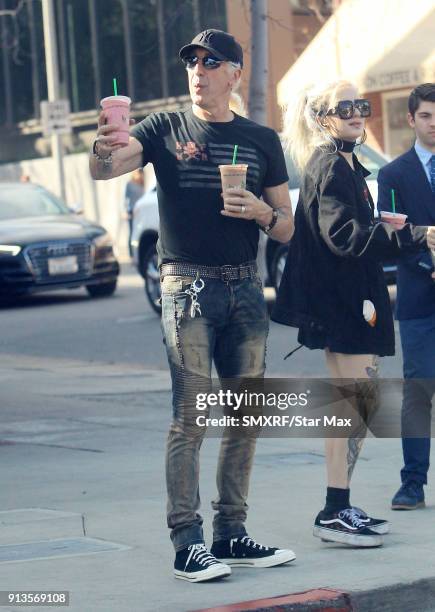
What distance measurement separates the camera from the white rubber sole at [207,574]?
5578 millimetres

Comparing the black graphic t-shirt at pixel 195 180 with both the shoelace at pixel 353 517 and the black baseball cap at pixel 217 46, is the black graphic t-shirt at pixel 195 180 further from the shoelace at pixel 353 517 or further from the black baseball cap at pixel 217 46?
the shoelace at pixel 353 517

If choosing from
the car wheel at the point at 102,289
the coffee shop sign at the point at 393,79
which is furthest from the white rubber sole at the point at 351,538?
the coffee shop sign at the point at 393,79

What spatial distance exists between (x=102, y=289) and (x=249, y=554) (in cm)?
1421

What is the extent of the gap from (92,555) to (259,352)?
3.58ft

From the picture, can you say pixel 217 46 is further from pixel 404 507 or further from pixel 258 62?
pixel 258 62

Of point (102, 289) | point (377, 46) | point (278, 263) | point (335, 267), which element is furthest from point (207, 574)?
point (377, 46)

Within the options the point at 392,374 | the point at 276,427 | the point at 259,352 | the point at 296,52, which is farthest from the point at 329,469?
the point at 296,52

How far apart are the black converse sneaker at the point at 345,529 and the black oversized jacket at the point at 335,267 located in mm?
692

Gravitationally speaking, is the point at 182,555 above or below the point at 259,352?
below

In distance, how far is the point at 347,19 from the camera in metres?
25.5

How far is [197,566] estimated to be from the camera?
5.59m

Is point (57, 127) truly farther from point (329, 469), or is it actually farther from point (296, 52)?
point (329, 469)

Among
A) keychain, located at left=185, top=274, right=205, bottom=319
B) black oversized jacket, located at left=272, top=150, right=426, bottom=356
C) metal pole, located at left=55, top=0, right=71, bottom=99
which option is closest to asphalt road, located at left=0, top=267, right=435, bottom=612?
black oversized jacket, located at left=272, top=150, right=426, bottom=356

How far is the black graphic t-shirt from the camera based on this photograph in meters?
5.66
